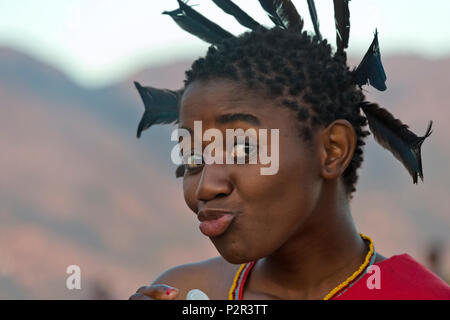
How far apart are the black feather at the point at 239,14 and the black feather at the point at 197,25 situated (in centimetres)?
10

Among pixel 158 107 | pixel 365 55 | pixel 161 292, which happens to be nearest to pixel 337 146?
pixel 365 55

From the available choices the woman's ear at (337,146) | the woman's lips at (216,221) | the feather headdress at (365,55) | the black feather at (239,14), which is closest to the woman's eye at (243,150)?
the woman's lips at (216,221)

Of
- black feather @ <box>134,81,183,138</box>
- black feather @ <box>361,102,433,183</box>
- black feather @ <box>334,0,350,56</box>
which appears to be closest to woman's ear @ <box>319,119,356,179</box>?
black feather @ <box>361,102,433,183</box>

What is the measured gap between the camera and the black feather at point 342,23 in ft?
11.4

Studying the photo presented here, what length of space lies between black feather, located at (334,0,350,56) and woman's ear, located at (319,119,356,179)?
50 cm

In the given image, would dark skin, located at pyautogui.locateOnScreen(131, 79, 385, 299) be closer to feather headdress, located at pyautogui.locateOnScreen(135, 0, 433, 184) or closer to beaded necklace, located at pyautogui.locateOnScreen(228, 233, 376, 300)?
beaded necklace, located at pyautogui.locateOnScreen(228, 233, 376, 300)

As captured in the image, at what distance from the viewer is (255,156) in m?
2.90

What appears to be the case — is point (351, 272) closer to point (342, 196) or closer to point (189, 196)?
point (342, 196)

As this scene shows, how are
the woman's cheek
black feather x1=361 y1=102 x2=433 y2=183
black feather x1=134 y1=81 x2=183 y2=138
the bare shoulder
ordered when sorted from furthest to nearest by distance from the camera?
Result: black feather x1=134 y1=81 x2=183 y2=138 < the bare shoulder < black feather x1=361 y1=102 x2=433 y2=183 < the woman's cheek

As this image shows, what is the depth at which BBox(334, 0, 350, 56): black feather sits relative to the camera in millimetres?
3461

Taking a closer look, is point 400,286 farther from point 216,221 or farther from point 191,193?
point 191,193

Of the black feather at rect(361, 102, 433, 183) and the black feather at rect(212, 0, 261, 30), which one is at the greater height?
the black feather at rect(212, 0, 261, 30)
